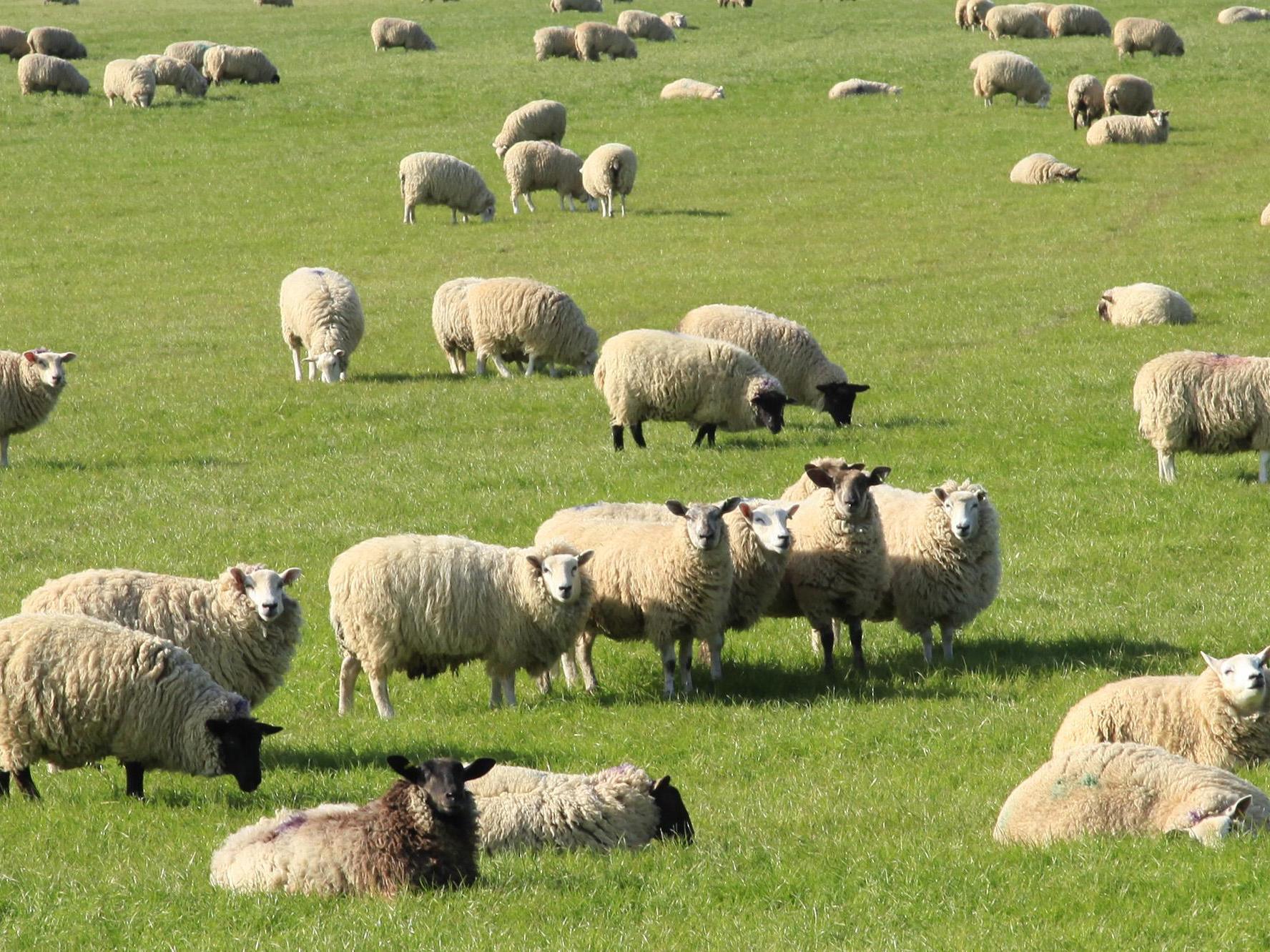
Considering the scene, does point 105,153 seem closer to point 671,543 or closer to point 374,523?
point 374,523

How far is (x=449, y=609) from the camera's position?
11.3 meters

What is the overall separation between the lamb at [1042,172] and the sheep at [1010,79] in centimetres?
815

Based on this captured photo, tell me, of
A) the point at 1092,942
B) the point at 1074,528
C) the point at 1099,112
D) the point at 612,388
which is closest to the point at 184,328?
the point at 612,388

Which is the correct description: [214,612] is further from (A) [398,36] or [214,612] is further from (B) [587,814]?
(A) [398,36]

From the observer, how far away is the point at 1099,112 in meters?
42.3

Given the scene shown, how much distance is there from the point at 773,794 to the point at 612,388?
980 cm

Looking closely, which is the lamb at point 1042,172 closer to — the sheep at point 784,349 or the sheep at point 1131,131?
the sheep at point 1131,131

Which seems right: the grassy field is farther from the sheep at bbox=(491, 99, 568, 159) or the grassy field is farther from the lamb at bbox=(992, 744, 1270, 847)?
the sheep at bbox=(491, 99, 568, 159)

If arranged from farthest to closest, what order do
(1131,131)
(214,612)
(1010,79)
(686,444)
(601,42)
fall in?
(601,42), (1010,79), (1131,131), (686,444), (214,612)

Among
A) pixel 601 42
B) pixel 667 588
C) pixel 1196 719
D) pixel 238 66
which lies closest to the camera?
pixel 1196 719

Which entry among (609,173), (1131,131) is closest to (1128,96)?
(1131,131)

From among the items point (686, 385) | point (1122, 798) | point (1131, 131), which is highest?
point (1131, 131)

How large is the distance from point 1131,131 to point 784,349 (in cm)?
2334

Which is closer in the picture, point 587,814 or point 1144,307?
point 587,814
